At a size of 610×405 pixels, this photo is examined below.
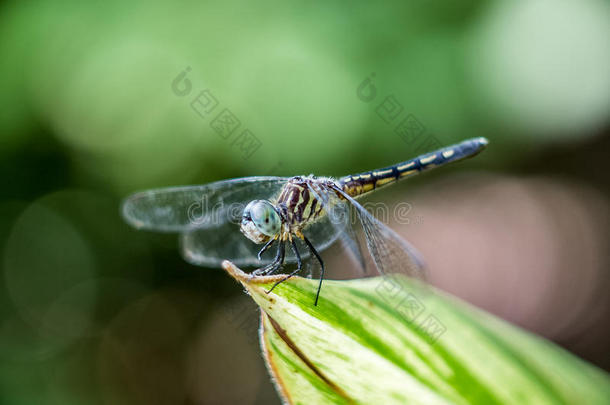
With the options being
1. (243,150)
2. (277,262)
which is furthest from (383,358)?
(243,150)

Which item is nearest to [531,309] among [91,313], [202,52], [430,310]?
[430,310]

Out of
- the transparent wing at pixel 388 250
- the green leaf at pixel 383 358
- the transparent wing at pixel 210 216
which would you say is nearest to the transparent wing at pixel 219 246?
the transparent wing at pixel 210 216

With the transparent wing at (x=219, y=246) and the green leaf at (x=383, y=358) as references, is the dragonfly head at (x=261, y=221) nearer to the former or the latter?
the transparent wing at (x=219, y=246)

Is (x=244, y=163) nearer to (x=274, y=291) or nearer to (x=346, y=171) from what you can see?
(x=346, y=171)

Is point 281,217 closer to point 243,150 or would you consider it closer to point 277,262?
point 277,262

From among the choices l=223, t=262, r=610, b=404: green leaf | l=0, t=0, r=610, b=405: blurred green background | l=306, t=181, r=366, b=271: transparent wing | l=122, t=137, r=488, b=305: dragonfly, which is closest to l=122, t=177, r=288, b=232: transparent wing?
l=122, t=137, r=488, b=305: dragonfly

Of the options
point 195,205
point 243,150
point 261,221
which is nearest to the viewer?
point 261,221
